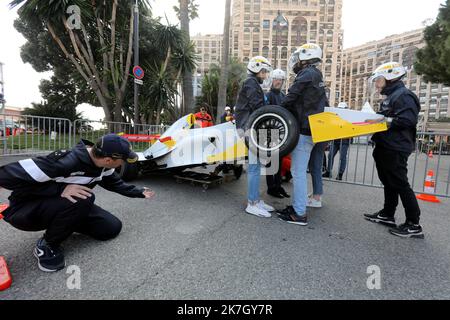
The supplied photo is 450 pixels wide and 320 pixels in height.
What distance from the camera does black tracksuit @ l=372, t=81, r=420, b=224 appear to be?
8.56 feet

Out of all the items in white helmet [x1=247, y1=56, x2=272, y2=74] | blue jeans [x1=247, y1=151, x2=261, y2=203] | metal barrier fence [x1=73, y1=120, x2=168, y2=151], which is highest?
white helmet [x1=247, y1=56, x2=272, y2=74]

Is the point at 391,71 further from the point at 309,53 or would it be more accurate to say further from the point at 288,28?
the point at 288,28

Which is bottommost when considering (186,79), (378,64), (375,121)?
(375,121)

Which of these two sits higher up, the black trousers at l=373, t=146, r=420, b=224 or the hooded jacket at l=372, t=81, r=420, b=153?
the hooded jacket at l=372, t=81, r=420, b=153

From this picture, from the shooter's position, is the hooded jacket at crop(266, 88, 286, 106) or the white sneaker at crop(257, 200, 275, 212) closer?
the white sneaker at crop(257, 200, 275, 212)

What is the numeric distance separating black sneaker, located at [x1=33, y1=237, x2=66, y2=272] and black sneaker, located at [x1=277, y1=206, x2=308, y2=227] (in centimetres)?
210

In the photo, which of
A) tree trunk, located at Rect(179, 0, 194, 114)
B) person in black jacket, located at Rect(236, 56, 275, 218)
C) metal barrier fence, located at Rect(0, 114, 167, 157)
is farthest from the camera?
tree trunk, located at Rect(179, 0, 194, 114)

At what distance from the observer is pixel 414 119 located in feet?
8.60

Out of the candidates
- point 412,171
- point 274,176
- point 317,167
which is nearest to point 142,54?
point 274,176

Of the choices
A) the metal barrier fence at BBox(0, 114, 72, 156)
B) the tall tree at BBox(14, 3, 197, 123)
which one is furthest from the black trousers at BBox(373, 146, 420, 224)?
the tall tree at BBox(14, 3, 197, 123)

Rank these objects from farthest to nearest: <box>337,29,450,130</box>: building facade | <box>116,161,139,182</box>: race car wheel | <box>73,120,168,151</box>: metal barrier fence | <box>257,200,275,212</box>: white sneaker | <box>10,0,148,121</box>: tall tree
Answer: <box>337,29,450,130</box>: building facade
<box>10,0,148,121</box>: tall tree
<box>73,120,168,151</box>: metal barrier fence
<box>116,161,139,182</box>: race car wheel
<box>257,200,275,212</box>: white sneaker

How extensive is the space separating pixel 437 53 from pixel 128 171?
14.7 metres

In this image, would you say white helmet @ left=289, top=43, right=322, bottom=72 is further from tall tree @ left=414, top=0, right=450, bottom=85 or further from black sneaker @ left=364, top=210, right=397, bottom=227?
tall tree @ left=414, top=0, right=450, bottom=85

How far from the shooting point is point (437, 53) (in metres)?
12.0
